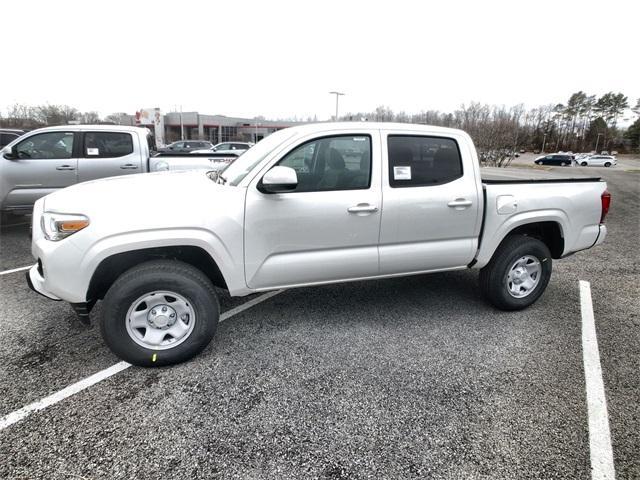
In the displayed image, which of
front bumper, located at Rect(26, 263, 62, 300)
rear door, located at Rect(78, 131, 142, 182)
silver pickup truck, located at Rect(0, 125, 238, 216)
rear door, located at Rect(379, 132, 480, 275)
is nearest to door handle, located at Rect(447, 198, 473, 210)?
rear door, located at Rect(379, 132, 480, 275)

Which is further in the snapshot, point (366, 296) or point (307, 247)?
point (366, 296)

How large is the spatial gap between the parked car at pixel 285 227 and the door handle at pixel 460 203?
0.5 inches

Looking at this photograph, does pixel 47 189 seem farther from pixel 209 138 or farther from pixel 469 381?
pixel 209 138

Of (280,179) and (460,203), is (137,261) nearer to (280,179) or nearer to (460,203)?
(280,179)

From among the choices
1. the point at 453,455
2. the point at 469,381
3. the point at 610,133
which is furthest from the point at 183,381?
the point at 610,133

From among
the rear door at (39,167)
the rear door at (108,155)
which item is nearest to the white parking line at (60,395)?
the rear door at (108,155)

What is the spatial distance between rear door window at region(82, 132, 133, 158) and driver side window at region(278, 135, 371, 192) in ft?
17.6

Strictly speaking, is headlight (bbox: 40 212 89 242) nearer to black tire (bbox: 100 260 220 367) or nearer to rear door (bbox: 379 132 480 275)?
black tire (bbox: 100 260 220 367)

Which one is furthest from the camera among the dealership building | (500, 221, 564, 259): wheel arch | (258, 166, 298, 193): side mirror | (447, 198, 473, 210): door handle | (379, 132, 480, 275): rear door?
the dealership building

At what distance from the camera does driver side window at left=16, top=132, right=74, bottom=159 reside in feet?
23.1

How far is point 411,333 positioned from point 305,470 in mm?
1839

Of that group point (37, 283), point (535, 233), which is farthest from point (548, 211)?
point (37, 283)

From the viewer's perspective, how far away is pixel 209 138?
70.2 meters

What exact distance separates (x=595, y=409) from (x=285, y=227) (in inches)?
99.8
